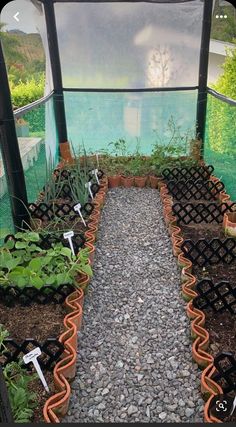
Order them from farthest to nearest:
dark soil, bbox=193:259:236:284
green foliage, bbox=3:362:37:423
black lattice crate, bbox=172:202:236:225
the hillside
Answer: the hillside, black lattice crate, bbox=172:202:236:225, dark soil, bbox=193:259:236:284, green foliage, bbox=3:362:37:423

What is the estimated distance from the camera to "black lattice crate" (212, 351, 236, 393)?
1466 millimetres

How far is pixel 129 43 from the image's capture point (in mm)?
4258

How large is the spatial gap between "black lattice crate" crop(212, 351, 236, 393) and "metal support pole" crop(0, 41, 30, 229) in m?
1.77

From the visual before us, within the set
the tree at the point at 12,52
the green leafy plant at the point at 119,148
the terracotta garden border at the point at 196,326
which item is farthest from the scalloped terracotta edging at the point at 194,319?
the tree at the point at 12,52

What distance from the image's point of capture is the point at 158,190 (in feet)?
13.1

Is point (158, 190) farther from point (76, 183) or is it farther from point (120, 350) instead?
point (120, 350)

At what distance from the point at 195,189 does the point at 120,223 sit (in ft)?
3.22

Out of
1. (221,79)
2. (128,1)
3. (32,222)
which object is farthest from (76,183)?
(221,79)

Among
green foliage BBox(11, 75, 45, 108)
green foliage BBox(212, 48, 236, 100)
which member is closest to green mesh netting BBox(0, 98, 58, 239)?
green foliage BBox(212, 48, 236, 100)

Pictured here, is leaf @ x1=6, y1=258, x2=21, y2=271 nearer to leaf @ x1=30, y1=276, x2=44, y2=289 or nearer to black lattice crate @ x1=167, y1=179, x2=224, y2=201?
leaf @ x1=30, y1=276, x2=44, y2=289

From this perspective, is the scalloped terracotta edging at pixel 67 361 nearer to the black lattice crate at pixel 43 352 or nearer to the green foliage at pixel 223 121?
the black lattice crate at pixel 43 352

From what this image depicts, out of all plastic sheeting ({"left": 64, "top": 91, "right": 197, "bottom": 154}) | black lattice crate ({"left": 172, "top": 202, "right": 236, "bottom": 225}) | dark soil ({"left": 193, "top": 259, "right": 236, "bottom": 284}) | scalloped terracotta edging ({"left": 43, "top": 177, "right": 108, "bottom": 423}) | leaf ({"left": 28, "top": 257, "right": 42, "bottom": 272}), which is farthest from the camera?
plastic sheeting ({"left": 64, "top": 91, "right": 197, "bottom": 154})

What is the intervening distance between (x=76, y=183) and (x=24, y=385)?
2.03 m

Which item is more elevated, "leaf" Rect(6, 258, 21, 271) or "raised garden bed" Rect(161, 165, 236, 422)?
"leaf" Rect(6, 258, 21, 271)
